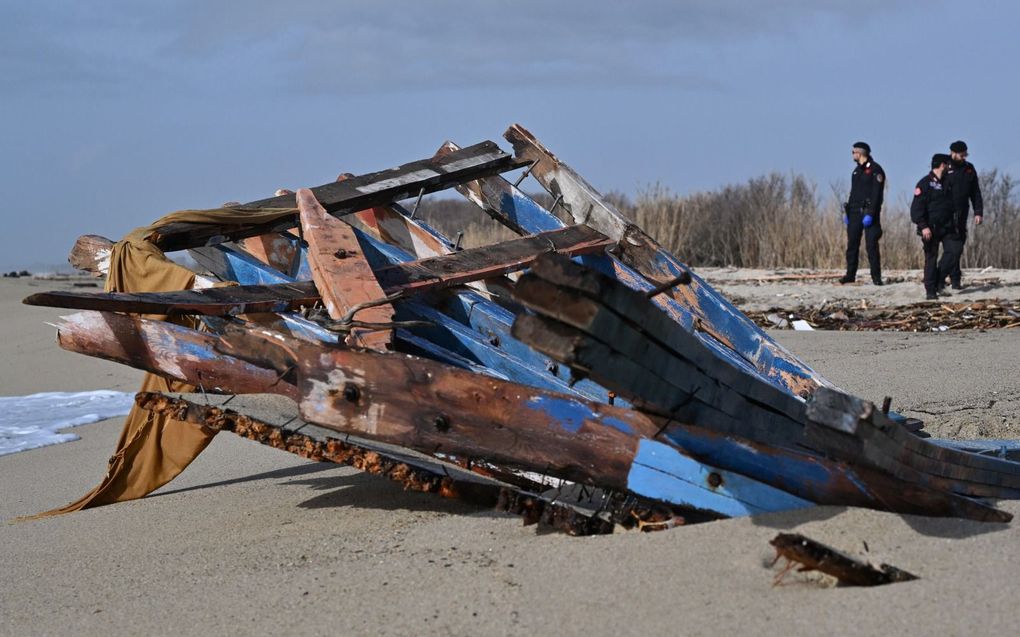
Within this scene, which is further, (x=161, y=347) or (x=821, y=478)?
(x=161, y=347)

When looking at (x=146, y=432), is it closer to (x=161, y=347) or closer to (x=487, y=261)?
(x=161, y=347)

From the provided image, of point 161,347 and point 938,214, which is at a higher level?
point 938,214

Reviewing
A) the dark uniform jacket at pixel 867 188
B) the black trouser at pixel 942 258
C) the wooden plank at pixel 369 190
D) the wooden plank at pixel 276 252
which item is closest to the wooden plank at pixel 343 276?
the wooden plank at pixel 369 190

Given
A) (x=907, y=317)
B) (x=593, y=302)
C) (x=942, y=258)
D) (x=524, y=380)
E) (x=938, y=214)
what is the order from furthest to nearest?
(x=938, y=214)
(x=942, y=258)
(x=907, y=317)
(x=524, y=380)
(x=593, y=302)

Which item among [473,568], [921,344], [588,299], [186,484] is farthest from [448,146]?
[921,344]

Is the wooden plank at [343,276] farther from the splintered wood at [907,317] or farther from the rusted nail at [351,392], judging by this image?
the splintered wood at [907,317]

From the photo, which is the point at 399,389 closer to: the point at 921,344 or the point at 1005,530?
the point at 1005,530

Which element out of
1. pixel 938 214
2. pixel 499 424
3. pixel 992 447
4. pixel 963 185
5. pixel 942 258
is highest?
pixel 963 185

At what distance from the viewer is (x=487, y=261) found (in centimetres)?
405

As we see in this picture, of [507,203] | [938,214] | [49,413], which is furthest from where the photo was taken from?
[938,214]

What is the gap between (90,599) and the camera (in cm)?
309

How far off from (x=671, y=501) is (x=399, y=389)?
0.79 metres

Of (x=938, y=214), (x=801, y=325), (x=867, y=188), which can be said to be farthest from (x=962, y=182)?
(x=801, y=325)

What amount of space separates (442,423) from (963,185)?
1204 cm
